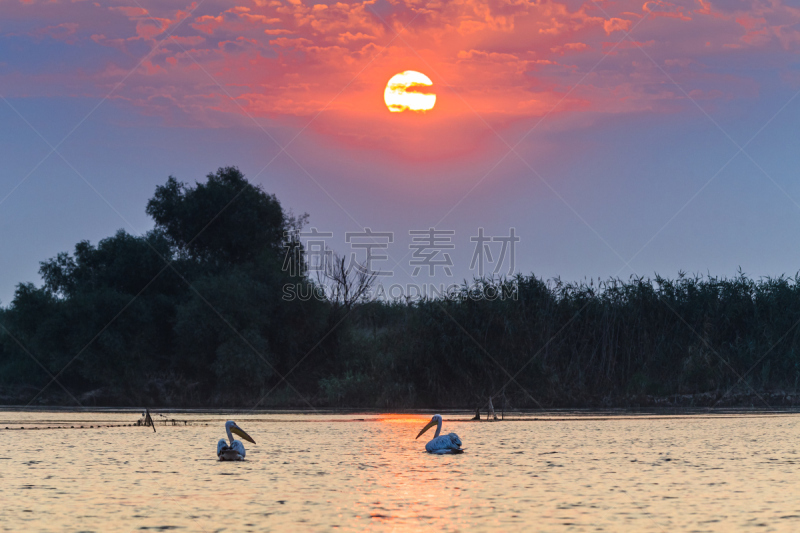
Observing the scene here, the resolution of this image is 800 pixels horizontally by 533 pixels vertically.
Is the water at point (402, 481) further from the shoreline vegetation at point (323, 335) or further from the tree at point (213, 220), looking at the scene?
the tree at point (213, 220)

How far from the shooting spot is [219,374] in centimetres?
3650

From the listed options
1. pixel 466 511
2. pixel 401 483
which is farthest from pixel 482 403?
pixel 466 511

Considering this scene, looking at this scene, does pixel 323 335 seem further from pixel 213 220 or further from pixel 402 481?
pixel 402 481

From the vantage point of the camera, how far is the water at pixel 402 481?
8.21 m

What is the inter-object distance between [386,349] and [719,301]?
12.0 metres

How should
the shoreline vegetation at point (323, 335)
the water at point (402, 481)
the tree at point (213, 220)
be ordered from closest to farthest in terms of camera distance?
the water at point (402, 481) < the shoreline vegetation at point (323, 335) < the tree at point (213, 220)

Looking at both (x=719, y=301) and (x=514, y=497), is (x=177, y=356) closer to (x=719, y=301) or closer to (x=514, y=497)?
(x=719, y=301)

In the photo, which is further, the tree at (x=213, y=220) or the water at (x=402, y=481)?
the tree at (x=213, y=220)

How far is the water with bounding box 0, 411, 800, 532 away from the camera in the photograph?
8.21 meters

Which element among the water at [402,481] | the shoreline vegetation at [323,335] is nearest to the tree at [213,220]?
the shoreline vegetation at [323,335]

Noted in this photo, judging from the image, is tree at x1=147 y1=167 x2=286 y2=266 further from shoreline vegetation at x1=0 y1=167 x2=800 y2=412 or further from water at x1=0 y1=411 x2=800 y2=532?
water at x1=0 y1=411 x2=800 y2=532

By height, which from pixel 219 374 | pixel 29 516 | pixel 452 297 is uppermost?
pixel 452 297

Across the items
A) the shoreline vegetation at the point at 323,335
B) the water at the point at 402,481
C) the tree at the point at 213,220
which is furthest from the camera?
the tree at the point at 213,220

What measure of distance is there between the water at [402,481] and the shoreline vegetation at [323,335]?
1093 cm
